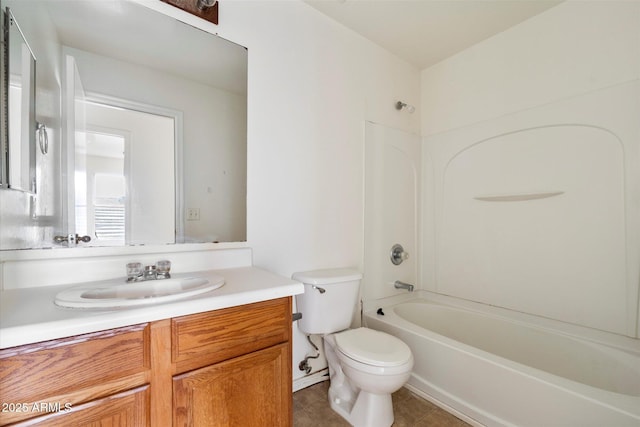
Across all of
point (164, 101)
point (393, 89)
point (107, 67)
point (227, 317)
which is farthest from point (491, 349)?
point (107, 67)

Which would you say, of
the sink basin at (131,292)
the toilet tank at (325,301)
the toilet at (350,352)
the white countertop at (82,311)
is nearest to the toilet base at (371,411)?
the toilet at (350,352)

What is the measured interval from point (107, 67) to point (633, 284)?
9.16 feet

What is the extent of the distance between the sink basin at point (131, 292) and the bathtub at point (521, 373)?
1.31 m

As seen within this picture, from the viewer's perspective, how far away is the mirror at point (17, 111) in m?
0.96

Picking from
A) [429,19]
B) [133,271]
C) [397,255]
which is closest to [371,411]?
[397,255]

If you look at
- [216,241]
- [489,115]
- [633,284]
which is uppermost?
[489,115]

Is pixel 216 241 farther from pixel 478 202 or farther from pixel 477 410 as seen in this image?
pixel 478 202

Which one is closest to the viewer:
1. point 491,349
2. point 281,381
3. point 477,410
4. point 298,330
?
point 281,381

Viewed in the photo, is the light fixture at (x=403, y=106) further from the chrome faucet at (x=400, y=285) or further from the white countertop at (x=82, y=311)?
the white countertop at (x=82, y=311)

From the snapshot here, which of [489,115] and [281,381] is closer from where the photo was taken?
[281,381]

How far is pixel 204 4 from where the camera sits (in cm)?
136

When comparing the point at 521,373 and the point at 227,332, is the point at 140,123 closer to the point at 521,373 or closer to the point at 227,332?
the point at 227,332

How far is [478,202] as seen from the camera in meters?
2.17

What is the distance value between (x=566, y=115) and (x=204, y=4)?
2154 mm
